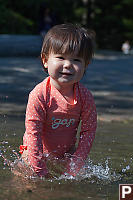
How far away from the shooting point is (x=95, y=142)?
5520 millimetres

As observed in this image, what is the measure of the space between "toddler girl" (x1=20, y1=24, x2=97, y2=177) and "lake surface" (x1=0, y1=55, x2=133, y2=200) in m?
0.19

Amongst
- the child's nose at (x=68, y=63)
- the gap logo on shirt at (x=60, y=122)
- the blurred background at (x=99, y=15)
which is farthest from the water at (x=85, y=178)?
the blurred background at (x=99, y=15)

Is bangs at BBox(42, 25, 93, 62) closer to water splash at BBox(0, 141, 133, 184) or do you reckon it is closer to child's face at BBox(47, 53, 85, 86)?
child's face at BBox(47, 53, 85, 86)

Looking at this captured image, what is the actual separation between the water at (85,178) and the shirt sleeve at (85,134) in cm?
9

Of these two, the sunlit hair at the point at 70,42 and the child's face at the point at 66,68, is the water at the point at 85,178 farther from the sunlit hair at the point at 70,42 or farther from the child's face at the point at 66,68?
the sunlit hair at the point at 70,42

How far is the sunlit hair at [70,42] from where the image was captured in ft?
12.3

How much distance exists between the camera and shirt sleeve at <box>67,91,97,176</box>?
3.89 meters

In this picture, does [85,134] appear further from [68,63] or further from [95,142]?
[95,142]

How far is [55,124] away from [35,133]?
23 centimetres

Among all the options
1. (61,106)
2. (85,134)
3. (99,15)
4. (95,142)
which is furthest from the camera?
(99,15)

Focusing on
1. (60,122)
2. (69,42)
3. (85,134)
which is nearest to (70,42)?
(69,42)

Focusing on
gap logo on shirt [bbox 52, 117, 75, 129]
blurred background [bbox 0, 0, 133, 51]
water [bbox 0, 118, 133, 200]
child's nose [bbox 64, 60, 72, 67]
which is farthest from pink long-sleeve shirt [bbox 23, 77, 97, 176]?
blurred background [bbox 0, 0, 133, 51]

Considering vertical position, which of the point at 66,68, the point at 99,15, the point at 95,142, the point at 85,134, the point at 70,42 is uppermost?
the point at 99,15

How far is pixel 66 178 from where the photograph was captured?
377 cm
